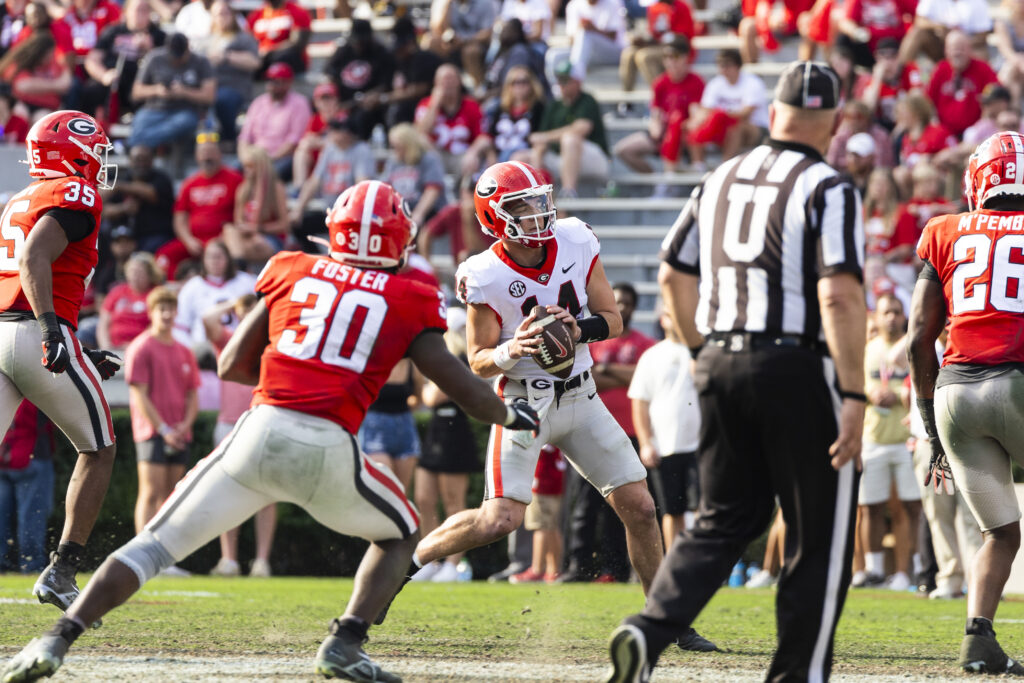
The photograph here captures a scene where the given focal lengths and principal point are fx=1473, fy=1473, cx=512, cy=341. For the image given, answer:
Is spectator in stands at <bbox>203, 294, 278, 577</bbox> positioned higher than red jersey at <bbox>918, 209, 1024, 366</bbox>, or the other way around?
red jersey at <bbox>918, 209, 1024, 366</bbox>

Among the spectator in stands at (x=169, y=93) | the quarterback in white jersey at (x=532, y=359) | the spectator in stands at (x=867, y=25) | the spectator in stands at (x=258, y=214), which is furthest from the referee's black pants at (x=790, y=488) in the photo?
the spectator in stands at (x=169, y=93)

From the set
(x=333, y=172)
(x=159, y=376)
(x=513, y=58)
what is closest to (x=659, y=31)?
(x=513, y=58)

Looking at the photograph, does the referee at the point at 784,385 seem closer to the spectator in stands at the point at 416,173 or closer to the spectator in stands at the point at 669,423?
the spectator in stands at the point at 669,423

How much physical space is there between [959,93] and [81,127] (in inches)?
406

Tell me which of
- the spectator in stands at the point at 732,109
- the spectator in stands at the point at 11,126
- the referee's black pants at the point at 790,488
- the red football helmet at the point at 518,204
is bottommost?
the referee's black pants at the point at 790,488

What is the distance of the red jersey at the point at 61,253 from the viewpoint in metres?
6.76

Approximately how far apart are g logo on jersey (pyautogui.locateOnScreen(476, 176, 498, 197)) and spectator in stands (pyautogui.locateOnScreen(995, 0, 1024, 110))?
9.85m

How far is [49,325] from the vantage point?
646 centimetres

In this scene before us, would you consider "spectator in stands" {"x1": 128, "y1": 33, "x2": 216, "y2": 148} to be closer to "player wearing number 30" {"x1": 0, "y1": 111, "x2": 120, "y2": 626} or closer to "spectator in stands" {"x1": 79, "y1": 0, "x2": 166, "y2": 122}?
"spectator in stands" {"x1": 79, "y1": 0, "x2": 166, "y2": 122}

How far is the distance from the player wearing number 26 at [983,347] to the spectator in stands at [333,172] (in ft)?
32.0

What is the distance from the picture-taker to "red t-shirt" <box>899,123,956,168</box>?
14.4 metres

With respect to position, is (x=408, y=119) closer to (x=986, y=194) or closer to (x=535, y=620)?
(x=535, y=620)

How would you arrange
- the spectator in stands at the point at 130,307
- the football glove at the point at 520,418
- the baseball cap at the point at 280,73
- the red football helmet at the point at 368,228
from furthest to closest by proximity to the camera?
1. the baseball cap at the point at 280,73
2. the spectator in stands at the point at 130,307
3. the football glove at the point at 520,418
4. the red football helmet at the point at 368,228

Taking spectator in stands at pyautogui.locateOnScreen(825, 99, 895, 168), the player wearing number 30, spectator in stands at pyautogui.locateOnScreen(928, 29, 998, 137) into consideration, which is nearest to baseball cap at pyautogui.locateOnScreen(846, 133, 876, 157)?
spectator in stands at pyautogui.locateOnScreen(825, 99, 895, 168)
